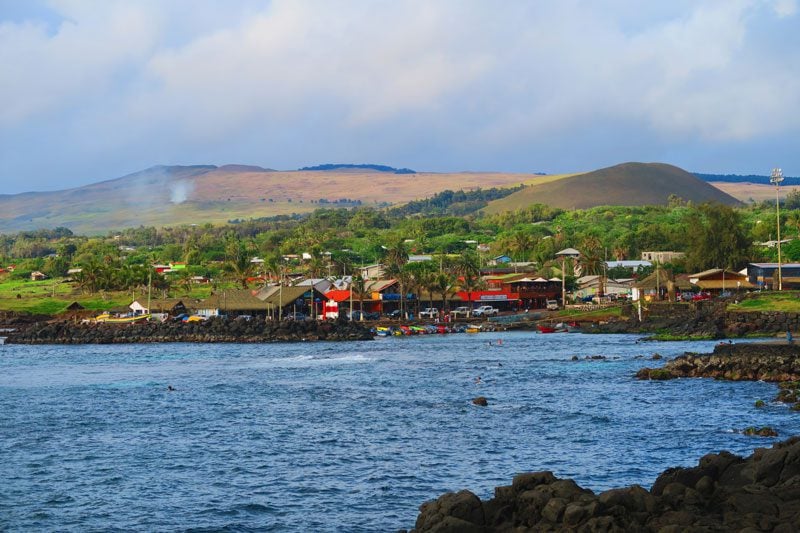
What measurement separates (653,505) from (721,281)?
106 m

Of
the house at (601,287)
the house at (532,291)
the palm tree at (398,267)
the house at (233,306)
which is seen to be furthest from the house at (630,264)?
the house at (233,306)

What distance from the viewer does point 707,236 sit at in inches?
5384

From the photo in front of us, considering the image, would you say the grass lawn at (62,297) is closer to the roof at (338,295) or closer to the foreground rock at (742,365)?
the roof at (338,295)

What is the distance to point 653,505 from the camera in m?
21.2

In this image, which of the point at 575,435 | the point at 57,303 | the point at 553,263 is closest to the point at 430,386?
the point at 575,435

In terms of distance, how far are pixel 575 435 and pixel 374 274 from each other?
13355 cm

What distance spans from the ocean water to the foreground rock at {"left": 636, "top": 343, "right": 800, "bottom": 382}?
5.83 feet

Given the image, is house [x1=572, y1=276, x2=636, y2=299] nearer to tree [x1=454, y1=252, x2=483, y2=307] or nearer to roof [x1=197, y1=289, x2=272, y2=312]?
tree [x1=454, y1=252, x2=483, y2=307]

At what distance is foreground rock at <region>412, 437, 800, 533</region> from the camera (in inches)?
801

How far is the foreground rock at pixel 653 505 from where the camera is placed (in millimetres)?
20344

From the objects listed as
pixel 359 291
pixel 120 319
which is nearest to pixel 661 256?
pixel 359 291

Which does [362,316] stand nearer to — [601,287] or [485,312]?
[485,312]

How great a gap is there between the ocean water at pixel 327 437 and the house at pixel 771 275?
164ft

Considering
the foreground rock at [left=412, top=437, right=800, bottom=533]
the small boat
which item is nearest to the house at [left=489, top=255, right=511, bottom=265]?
the small boat
